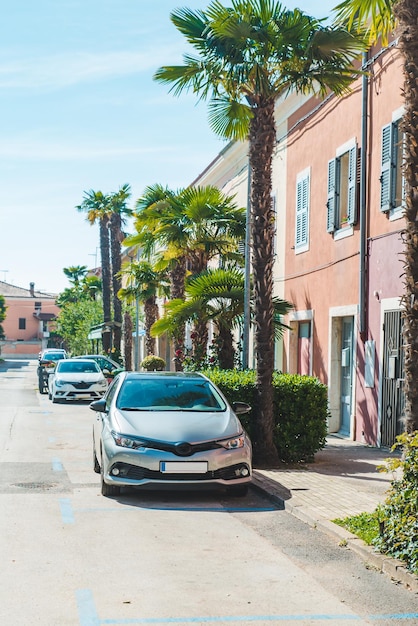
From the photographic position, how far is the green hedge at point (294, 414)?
1330 cm

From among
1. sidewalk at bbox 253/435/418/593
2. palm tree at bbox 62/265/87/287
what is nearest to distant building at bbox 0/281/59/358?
palm tree at bbox 62/265/87/287

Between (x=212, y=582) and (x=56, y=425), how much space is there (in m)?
14.7

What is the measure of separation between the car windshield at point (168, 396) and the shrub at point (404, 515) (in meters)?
3.96

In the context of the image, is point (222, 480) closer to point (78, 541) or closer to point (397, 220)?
point (78, 541)

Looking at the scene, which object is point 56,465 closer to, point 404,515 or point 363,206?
point 404,515

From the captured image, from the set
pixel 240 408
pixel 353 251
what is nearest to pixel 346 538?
pixel 240 408

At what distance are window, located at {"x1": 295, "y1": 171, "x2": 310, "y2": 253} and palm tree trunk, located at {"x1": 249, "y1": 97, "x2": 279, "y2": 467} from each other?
7.42 meters

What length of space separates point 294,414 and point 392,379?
278 cm

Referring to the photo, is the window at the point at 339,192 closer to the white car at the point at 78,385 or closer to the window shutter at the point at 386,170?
the window shutter at the point at 386,170

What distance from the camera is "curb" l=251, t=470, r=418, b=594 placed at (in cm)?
664

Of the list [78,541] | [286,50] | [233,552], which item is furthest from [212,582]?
[286,50]

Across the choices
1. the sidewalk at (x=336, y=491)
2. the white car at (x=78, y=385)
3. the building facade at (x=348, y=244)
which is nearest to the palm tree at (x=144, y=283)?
the white car at (x=78, y=385)

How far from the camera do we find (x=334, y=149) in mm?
18766

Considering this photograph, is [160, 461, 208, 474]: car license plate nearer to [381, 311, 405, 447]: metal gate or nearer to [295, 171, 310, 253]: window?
[381, 311, 405, 447]: metal gate
